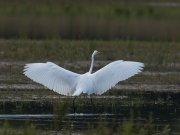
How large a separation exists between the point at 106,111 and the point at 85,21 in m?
17.9

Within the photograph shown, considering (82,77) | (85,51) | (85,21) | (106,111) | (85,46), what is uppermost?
(85,21)

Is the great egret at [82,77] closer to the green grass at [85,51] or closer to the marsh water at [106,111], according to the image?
the marsh water at [106,111]

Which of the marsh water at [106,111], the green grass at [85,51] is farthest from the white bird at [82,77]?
the green grass at [85,51]

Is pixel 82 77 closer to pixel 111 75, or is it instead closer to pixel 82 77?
pixel 82 77

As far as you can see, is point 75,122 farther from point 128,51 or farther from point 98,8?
point 98,8

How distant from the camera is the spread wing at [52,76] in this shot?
39.2ft

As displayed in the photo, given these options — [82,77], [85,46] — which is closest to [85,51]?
[85,46]

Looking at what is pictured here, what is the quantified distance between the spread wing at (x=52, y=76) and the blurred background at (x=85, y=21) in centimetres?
978

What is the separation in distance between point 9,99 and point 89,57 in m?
5.87

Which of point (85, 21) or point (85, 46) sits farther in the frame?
point (85, 21)

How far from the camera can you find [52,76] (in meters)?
12.0

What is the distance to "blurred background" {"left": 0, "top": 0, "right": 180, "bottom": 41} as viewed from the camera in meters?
25.8

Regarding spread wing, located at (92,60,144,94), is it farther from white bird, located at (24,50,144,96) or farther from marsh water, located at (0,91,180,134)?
marsh water, located at (0,91,180,134)

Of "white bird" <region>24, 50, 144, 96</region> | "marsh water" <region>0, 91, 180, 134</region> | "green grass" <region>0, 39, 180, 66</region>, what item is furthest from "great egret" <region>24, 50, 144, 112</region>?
"green grass" <region>0, 39, 180, 66</region>
